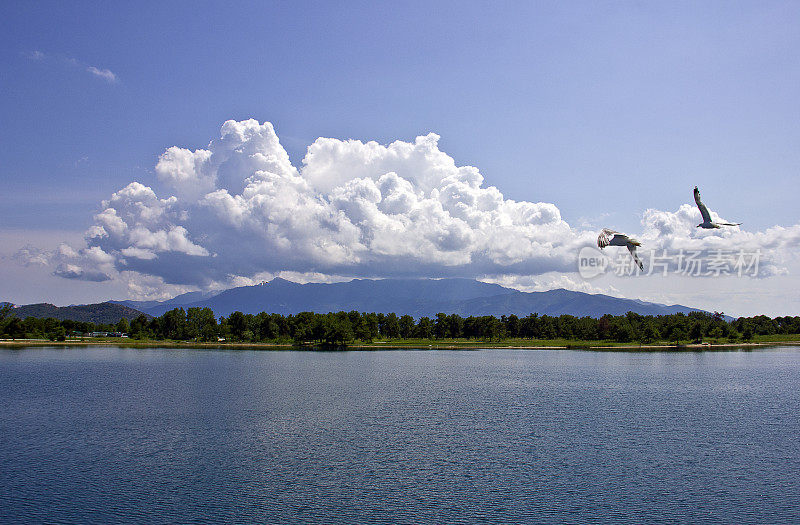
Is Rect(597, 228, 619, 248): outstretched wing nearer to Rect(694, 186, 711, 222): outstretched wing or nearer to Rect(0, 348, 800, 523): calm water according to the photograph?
Rect(694, 186, 711, 222): outstretched wing

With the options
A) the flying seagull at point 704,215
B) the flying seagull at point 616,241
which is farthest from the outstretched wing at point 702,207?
the flying seagull at point 616,241

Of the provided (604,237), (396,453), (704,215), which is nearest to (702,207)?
(704,215)

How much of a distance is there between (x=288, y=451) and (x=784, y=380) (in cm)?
9308

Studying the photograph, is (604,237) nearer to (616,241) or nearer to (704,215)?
(616,241)

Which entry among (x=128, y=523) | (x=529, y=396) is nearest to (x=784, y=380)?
(x=529, y=396)

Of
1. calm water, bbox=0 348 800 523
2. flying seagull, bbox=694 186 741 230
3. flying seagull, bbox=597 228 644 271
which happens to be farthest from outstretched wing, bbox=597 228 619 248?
calm water, bbox=0 348 800 523

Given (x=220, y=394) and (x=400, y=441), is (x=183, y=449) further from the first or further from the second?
(x=220, y=394)

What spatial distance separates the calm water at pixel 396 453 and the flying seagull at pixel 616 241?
52.6 feet

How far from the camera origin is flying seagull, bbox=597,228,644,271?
25.5 metres

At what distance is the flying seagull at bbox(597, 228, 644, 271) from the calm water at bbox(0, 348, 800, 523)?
52.6ft

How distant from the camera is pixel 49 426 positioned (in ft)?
171

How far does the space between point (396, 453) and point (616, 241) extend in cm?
2594

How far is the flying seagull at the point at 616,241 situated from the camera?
25.5 metres

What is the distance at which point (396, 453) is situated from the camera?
43094 millimetres
